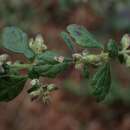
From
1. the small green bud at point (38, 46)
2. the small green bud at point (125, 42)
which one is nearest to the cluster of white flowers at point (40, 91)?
the small green bud at point (38, 46)

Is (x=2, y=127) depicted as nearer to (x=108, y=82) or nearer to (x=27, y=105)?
(x=27, y=105)

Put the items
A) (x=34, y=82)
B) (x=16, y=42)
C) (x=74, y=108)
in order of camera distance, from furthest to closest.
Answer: (x=74, y=108), (x=16, y=42), (x=34, y=82)

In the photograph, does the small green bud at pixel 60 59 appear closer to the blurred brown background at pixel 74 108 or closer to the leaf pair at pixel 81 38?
the leaf pair at pixel 81 38

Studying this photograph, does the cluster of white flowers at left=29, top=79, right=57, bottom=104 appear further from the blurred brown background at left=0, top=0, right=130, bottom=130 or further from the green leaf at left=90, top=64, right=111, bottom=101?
the blurred brown background at left=0, top=0, right=130, bottom=130

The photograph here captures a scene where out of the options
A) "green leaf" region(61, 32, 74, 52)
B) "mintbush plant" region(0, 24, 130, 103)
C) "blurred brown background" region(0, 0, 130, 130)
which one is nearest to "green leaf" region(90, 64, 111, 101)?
"mintbush plant" region(0, 24, 130, 103)

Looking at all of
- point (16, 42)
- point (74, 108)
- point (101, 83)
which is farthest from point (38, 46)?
point (74, 108)

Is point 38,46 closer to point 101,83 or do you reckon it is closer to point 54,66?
point 54,66

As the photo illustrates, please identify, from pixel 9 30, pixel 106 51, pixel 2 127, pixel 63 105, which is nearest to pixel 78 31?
pixel 106 51
